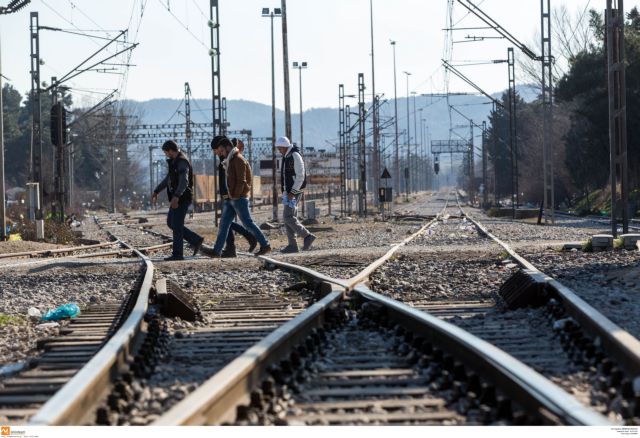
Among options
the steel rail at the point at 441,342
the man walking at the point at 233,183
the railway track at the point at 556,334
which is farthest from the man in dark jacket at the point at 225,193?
the steel rail at the point at 441,342

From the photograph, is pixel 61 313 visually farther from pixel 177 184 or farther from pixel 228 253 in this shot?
pixel 228 253

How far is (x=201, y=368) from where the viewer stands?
6.27 m

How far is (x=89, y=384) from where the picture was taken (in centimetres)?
495

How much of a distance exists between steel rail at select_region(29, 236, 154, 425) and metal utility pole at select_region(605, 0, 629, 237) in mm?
13544

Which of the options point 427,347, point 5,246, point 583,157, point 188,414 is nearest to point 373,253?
point 5,246

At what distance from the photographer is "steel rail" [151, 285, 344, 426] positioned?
429 centimetres

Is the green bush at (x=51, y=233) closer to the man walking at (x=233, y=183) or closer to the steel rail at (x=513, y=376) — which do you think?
the man walking at (x=233, y=183)

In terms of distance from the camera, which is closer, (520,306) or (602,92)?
(520,306)

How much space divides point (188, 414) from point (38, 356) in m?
3.20

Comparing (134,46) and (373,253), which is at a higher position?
(134,46)

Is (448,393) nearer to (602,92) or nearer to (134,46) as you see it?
(134,46)

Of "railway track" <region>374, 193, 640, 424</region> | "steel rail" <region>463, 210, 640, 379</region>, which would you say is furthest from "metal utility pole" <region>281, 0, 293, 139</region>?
"steel rail" <region>463, 210, 640, 379</region>

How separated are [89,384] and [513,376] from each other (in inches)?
74.0

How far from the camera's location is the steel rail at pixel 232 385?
14.1ft
